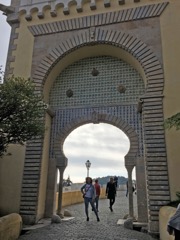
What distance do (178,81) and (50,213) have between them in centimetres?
618

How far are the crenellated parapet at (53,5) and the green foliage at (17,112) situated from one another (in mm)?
5177

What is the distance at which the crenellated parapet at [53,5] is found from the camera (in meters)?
9.91

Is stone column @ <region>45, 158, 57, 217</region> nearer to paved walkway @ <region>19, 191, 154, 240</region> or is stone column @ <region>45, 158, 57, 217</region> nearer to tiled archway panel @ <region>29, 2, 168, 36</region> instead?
paved walkway @ <region>19, 191, 154, 240</region>

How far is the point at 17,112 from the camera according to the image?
6152mm

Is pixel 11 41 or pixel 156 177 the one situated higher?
pixel 11 41

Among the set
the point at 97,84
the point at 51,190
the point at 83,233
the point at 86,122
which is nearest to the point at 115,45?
the point at 97,84

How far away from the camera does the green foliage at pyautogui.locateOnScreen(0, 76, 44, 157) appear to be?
600cm

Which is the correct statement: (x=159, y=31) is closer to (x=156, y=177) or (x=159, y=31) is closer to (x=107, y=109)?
(x=107, y=109)

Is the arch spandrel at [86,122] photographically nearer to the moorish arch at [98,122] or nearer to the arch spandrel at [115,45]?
the moorish arch at [98,122]

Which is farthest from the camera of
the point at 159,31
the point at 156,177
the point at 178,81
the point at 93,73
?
the point at 93,73

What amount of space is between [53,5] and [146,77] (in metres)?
5.17

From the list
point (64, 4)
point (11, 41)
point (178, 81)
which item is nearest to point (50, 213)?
point (178, 81)

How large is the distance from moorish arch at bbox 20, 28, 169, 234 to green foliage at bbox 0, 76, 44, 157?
2942mm

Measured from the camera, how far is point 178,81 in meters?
8.16
